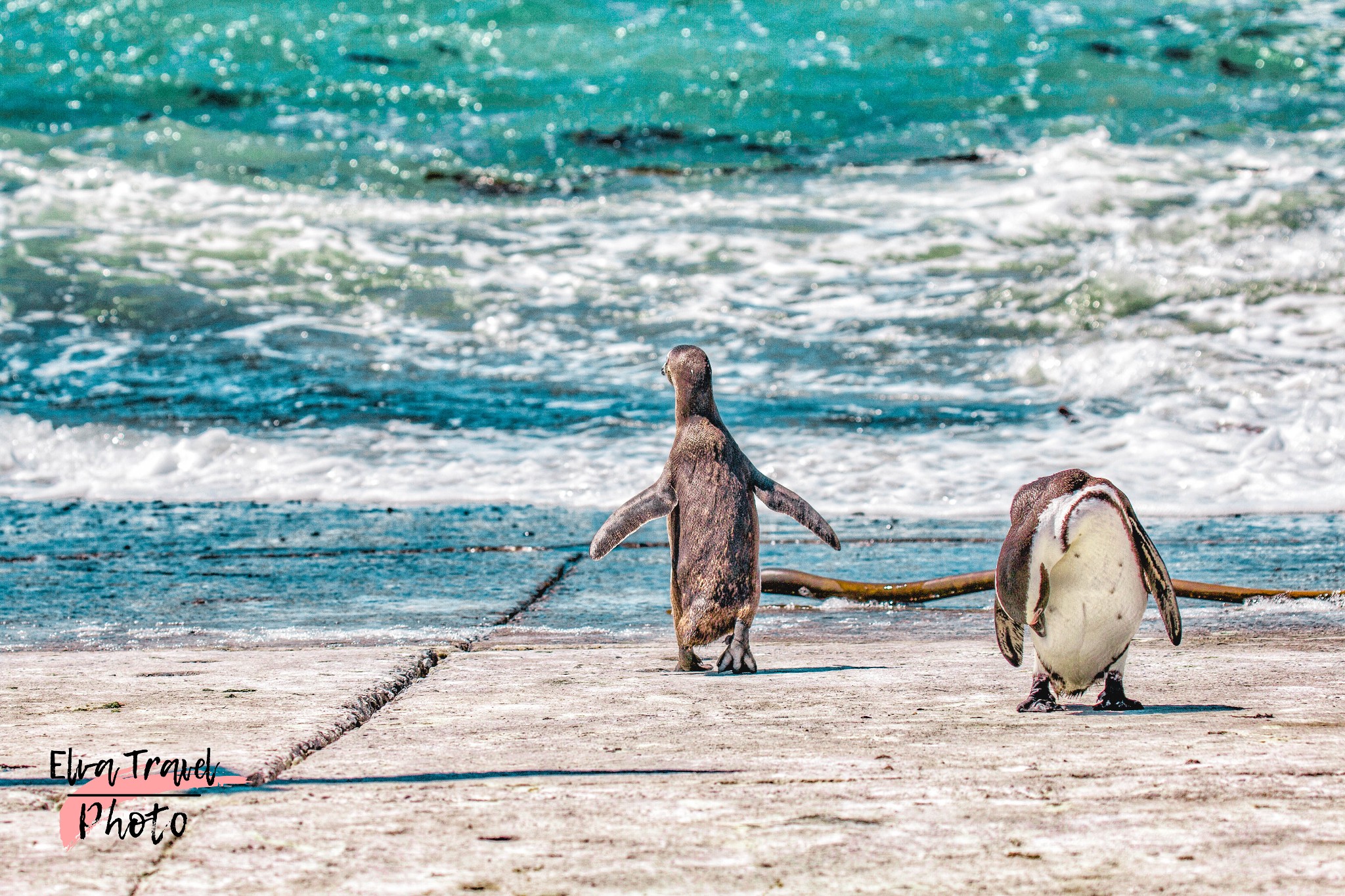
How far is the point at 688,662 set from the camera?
3357 mm

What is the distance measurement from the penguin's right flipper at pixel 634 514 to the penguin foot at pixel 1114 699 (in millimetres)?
1233

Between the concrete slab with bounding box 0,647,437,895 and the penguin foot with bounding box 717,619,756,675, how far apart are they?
2.45 feet

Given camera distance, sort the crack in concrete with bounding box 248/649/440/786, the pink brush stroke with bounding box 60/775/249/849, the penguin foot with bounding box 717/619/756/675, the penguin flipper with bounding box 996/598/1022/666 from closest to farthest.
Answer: the pink brush stroke with bounding box 60/775/249/849, the crack in concrete with bounding box 248/649/440/786, the penguin flipper with bounding box 996/598/1022/666, the penguin foot with bounding box 717/619/756/675

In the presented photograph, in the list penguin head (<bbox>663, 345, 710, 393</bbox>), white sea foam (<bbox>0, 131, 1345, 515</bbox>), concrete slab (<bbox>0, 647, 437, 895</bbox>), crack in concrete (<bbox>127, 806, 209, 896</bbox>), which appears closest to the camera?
crack in concrete (<bbox>127, 806, 209, 896</bbox>)

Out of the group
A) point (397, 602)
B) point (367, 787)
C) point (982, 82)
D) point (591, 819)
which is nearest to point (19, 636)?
point (397, 602)

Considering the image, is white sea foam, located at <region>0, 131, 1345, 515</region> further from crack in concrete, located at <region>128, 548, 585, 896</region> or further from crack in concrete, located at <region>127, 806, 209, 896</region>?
crack in concrete, located at <region>127, 806, 209, 896</region>

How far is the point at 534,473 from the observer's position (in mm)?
7016

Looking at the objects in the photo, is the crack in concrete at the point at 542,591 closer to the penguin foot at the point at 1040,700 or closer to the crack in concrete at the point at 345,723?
the crack in concrete at the point at 345,723

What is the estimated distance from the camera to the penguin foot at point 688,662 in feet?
11.0

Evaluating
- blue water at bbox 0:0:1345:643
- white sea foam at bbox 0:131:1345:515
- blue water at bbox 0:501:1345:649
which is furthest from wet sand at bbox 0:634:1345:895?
white sea foam at bbox 0:131:1345:515

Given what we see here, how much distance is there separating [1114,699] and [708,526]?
117 centimetres

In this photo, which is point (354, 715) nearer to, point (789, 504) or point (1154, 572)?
point (789, 504)

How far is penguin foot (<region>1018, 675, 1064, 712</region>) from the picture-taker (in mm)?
2637

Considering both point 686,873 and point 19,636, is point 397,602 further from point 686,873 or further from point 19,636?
point 686,873
